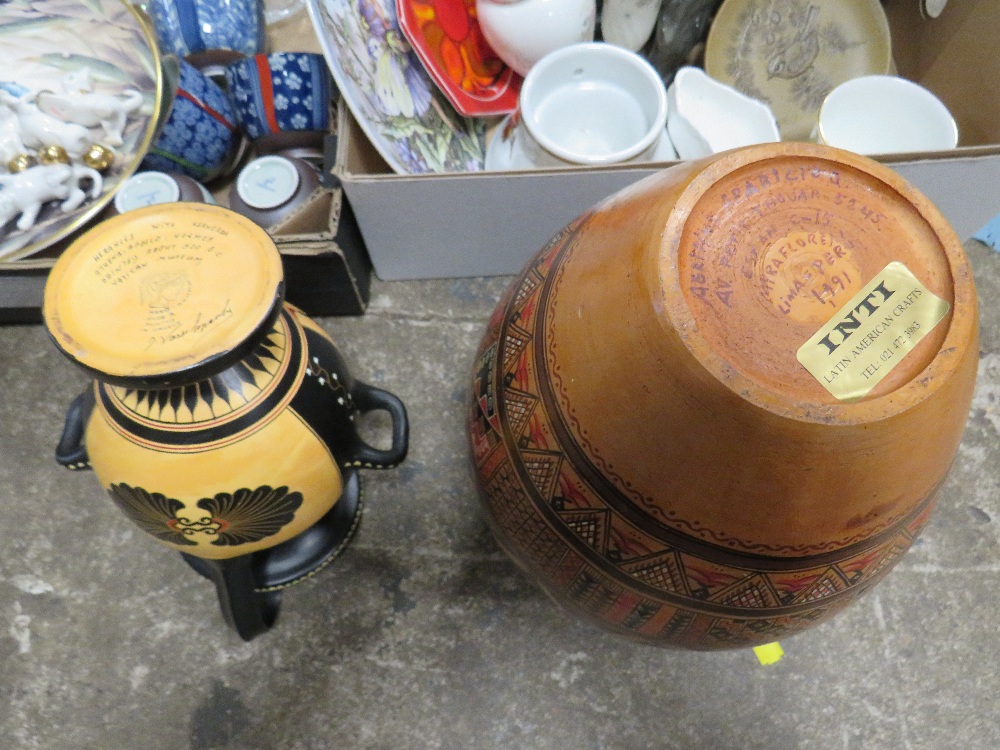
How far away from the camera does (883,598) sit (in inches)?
34.6

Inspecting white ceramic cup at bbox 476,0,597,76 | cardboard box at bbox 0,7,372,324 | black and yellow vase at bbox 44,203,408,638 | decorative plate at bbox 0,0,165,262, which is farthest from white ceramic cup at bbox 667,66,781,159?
decorative plate at bbox 0,0,165,262

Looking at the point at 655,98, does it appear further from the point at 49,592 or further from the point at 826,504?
the point at 49,592

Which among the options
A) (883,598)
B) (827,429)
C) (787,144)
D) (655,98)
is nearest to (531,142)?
(655,98)

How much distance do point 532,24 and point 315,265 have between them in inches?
16.7

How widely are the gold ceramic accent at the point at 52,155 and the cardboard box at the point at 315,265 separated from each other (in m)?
0.12

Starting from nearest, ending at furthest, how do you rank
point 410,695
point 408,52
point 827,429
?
1. point 827,429
2. point 410,695
3. point 408,52

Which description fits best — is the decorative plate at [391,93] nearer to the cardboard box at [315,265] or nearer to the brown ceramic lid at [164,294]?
the cardboard box at [315,265]

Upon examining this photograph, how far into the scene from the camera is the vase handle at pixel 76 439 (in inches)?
26.1

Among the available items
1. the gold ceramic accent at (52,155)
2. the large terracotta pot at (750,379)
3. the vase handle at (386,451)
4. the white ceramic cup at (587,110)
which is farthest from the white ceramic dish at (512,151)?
the gold ceramic accent at (52,155)

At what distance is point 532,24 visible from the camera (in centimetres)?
89

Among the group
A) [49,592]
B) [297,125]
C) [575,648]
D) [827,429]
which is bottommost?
[49,592]

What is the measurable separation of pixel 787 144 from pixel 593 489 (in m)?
0.24

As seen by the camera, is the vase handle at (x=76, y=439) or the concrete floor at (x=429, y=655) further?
the concrete floor at (x=429, y=655)

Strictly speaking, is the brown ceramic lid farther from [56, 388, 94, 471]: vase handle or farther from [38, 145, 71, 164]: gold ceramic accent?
[38, 145, 71, 164]: gold ceramic accent
